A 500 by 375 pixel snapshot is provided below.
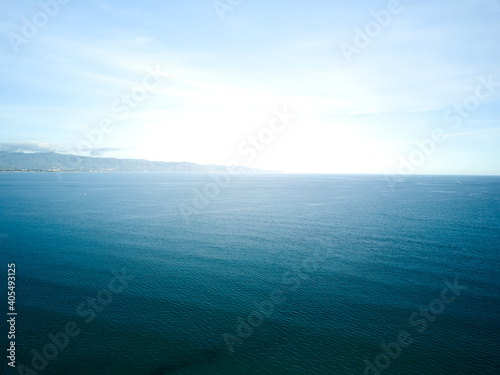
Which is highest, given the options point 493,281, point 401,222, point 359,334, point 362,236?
point 401,222

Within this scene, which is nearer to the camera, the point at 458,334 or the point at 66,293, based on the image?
the point at 458,334

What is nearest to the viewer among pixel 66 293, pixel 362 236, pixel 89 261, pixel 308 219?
pixel 66 293

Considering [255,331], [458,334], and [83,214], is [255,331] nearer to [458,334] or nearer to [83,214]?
[458,334]

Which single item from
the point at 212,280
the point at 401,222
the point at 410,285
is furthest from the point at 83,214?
the point at 401,222

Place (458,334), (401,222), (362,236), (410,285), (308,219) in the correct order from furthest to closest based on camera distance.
A: 1. (308,219)
2. (401,222)
3. (362,236)
4. (410,285)
5. (458,334)

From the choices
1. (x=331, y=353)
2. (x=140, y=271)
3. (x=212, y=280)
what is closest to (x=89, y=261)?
(x=140, y=271)

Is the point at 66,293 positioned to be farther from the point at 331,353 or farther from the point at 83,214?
the point at 83,214

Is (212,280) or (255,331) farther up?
(212,280)
